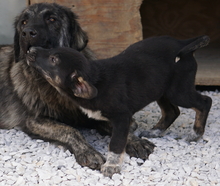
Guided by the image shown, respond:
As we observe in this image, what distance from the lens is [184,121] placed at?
14.4 ft

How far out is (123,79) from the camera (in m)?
3.23

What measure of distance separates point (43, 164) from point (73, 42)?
1.25 m

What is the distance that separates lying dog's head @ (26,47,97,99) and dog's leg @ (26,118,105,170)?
0.59m

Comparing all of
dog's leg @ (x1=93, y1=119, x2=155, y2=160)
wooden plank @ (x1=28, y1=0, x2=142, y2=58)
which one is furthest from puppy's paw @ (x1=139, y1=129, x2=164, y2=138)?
wooden plank @ (x1=28, y1=0, x2=142, y2=58)

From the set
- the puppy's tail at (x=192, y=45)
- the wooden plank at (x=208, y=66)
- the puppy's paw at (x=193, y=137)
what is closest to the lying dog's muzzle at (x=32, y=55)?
the puppy's tail at (x=192, y=45)

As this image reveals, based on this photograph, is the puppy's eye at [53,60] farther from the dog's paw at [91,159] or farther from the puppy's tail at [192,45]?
the puppy's tail at [192,45]

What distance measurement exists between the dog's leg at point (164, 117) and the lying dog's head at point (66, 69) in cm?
117

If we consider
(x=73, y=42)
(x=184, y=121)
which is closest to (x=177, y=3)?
(x=184, y=121)

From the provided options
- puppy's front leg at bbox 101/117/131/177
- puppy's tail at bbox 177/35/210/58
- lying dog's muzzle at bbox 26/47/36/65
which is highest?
puppy's tail at bbox 177/35/210/58

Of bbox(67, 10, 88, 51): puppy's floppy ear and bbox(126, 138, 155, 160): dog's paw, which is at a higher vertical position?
bbox(67, 10, 88, 51): puppy's floppy ear

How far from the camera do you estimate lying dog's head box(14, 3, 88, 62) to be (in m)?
3.34

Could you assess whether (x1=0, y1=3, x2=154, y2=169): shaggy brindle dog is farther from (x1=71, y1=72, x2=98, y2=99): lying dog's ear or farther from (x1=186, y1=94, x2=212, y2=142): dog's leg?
(x1=71, y1=72, x2=98, y2=99): lying dog's ear

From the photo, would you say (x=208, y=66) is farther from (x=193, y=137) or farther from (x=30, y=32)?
(x=30, y=32)

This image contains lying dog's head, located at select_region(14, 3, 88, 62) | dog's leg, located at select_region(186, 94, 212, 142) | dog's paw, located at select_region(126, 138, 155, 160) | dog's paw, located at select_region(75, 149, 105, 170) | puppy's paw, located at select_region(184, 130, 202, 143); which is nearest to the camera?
dog's paw, located at select_region(75, 149, 105, 170)
